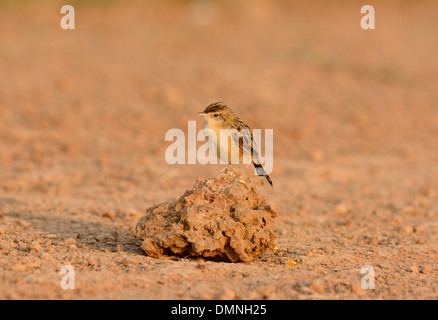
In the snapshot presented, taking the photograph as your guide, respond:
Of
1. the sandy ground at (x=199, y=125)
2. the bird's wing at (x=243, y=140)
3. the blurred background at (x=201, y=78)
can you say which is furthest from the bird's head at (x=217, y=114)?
the blurred background at (x=201, y=78)

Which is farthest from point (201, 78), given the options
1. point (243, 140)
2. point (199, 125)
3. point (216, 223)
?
point (216, 223)

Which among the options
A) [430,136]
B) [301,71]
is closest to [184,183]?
[430,136]

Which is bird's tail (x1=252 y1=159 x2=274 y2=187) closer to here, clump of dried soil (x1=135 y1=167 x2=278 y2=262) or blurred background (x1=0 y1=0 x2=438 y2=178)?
clump of dried soil (x1=135 y1=167 x2=278 y2=262)

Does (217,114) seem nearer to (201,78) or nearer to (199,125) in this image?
(199,125)

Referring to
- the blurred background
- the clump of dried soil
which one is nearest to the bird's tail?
the clump of dried soil

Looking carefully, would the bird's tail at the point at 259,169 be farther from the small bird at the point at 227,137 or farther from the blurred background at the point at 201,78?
the blurred background at the point at 201,78
